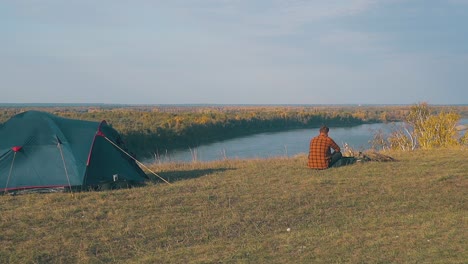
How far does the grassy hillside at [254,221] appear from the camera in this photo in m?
5.73

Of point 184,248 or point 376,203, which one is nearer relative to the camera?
point 184,248

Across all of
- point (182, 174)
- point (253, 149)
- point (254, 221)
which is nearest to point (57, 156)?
point (182, 174)

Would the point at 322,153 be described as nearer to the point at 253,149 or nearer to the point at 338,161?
the point at 338,161

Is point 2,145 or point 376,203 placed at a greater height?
point 2,145

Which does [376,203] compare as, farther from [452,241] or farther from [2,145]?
[2,145]

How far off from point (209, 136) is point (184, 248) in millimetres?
34983

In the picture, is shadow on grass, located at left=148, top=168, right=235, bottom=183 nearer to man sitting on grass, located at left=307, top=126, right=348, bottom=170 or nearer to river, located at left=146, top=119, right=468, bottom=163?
man sitting on grass, located at left=307, top=126, right=348, bottom=170

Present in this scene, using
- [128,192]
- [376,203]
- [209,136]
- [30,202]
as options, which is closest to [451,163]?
[376,203]

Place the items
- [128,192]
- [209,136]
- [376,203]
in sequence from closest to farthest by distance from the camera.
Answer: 1. [376,203]
2. [128,192]
3. [209,136]

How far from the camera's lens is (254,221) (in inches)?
285

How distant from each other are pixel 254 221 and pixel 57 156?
462cm

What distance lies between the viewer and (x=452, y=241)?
596 cm

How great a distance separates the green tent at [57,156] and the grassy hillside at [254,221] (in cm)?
56

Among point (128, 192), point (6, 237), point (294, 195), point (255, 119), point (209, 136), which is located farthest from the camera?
point (255, 119)
